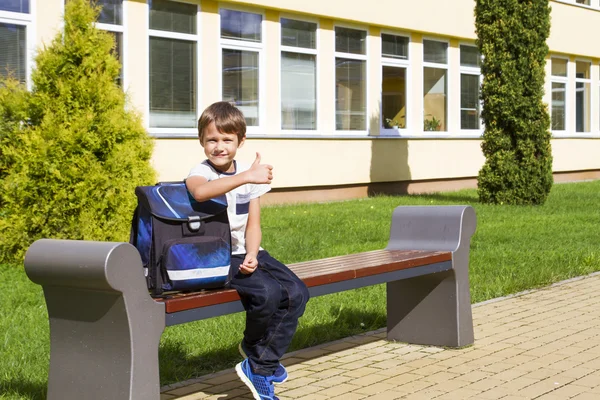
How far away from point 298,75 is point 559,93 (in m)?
11.2

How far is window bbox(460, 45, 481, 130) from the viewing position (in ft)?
77.8

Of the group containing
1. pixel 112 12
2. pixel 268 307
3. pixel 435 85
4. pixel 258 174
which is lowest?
pixel 268 307

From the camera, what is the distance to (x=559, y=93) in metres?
27.7

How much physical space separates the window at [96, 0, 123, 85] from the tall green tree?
20.7 feet

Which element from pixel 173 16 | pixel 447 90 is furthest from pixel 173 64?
pixel 447 90

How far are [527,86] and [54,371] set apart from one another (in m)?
14.7

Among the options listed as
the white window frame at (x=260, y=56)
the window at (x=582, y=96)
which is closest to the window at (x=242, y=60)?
the white window frame at (x=260, y=56)

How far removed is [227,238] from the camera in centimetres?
442

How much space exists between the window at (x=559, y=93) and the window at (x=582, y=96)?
70 cm

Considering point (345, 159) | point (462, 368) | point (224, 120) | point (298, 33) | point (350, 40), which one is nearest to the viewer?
point (224, 120)

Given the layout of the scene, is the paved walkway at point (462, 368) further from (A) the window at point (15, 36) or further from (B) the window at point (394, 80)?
(B) the window at point (394, 80)

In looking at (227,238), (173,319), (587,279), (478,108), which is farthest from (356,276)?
(478,108)

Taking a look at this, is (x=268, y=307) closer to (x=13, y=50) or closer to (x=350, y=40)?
(x=13, y=50)

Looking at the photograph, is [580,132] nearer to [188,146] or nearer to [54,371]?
[188,146]
